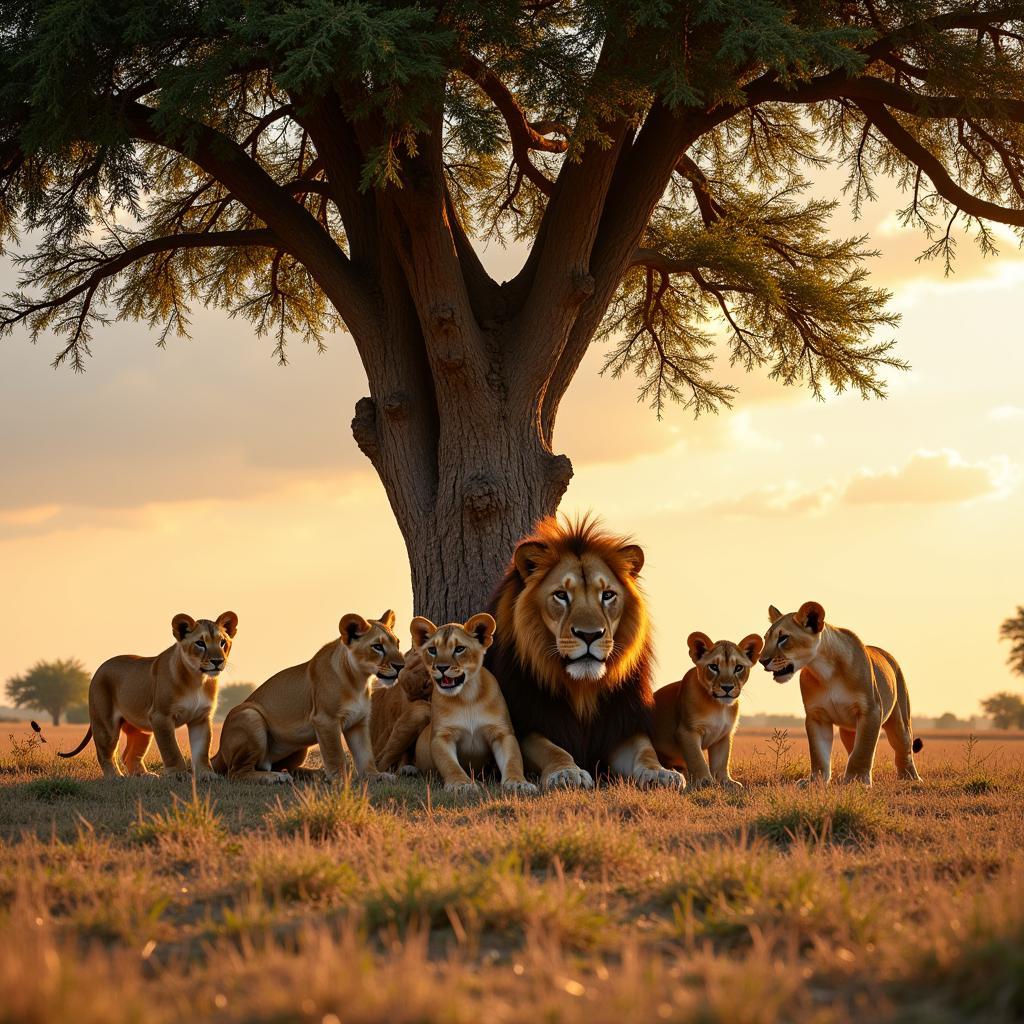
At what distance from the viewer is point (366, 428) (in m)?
13.2

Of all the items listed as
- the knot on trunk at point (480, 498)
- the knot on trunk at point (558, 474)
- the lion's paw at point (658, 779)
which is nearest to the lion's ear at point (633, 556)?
the lion's paw at point (658, 779)

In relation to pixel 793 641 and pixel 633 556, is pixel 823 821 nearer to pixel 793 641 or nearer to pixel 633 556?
pixel 793 641

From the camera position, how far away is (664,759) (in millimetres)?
9711

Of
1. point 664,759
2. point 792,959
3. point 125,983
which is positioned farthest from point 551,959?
point 664,759

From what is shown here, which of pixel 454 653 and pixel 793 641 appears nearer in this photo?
pixel 454 653

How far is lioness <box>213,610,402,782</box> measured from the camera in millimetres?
8828

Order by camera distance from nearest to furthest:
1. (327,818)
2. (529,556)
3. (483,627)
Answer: (327,818) < (483,627) < (529,556)

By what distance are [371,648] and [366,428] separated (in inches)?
189

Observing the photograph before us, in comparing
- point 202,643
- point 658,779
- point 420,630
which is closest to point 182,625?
point 202,643

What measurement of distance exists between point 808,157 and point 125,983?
16.8 meters

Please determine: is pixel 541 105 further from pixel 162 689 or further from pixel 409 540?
pixel 162 689

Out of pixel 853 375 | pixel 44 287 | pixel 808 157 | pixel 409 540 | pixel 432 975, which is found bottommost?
pixel 432 975

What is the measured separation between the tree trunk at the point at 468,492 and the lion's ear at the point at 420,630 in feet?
10.3

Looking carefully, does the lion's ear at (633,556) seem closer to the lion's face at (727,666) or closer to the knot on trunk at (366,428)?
the lion's face at (727,666)
